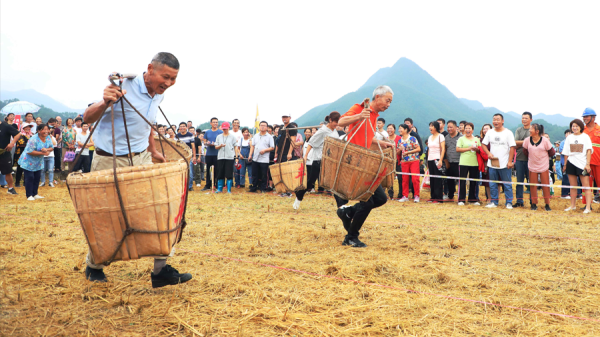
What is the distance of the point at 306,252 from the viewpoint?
16.1ft

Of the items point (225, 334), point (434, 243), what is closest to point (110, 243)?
point (225, 334)

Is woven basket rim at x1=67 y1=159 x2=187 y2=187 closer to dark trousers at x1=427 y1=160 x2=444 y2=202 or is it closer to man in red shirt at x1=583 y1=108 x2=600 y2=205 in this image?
dark trousers at x1=427 y1=160 x2=444 y2=202

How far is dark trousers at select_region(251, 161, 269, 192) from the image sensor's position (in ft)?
40.0

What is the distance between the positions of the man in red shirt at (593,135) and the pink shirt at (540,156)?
938mm

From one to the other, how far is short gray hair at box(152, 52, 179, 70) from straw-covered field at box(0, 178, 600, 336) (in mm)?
1861

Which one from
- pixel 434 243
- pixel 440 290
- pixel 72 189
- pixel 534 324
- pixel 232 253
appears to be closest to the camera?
pixel 72 189

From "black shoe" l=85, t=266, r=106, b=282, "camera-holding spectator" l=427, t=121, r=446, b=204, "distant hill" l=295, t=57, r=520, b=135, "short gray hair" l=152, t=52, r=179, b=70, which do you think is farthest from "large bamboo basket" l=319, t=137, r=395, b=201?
"distant hill" l=295, t=57, r=520, b=135

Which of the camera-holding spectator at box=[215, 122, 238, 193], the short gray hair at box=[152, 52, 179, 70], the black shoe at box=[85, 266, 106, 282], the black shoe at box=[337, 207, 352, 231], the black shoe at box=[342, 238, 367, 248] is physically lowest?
the black shoe at box=[342, 238, 367, 248]

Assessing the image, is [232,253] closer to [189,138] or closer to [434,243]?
[434,243]

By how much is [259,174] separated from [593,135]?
8592 mm

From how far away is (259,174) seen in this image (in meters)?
12.4

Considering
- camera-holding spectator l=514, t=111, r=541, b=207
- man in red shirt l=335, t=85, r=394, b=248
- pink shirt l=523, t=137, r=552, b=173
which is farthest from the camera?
camera-holding spectator l=514, t=111, r=541, b=207

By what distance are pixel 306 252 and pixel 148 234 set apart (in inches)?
102

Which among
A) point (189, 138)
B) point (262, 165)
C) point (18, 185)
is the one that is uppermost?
point (189, 138)
